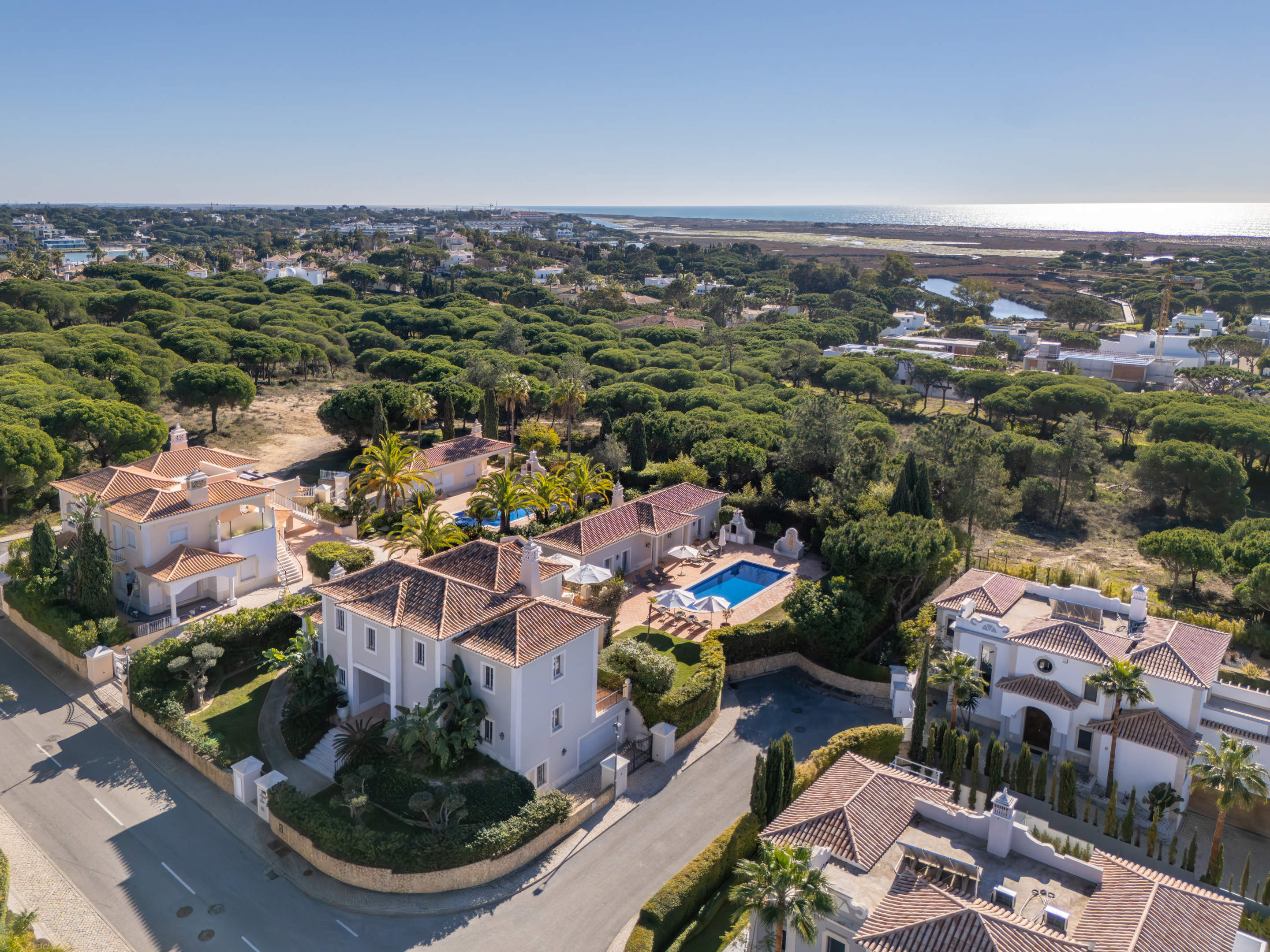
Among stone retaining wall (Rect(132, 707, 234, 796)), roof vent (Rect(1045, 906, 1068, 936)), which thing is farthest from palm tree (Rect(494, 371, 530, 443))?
roof vent (Rect(1045, 906, 1068, 936))

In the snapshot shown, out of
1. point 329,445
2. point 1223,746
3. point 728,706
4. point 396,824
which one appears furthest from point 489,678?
point 329,445

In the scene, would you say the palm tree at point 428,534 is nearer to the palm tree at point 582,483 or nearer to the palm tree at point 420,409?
the palm tree at point 582,483

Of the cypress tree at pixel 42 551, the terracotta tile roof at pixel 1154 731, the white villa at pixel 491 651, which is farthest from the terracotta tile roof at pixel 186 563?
the terracotta tile roof at pixel 1154 731

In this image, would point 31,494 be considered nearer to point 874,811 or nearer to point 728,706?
point 728,706

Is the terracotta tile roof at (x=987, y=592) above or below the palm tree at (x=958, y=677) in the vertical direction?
above

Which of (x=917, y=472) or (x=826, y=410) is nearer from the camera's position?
(x=917, y=472)

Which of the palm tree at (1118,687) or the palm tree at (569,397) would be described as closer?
the palm tree at (1118,687)

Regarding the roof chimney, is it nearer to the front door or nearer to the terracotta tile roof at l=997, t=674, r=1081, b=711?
the terracotta tile roof at l=997, t=674, r=1081, b=711
